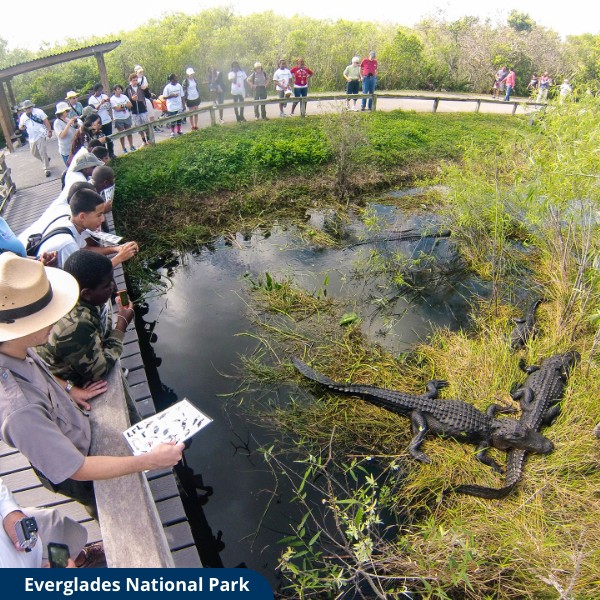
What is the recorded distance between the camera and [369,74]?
13836mm

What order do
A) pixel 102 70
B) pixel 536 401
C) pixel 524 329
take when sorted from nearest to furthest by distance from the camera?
pixel 536 401 → pixel 524 329 → pixel 102 70

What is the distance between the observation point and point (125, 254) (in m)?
4.23

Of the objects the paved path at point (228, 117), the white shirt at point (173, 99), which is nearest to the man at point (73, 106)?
the paved path at point (228, 117)

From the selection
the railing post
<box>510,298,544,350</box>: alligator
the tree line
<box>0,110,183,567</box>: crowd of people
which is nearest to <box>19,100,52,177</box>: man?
the railing post

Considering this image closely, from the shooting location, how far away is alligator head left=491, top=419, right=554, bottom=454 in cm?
428

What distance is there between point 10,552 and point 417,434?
364 cm

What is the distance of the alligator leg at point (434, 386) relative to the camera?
518 centimetres

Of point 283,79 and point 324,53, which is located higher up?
point 324,53

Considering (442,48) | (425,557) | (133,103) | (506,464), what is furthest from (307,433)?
(442,48)

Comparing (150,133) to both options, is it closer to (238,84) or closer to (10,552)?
(238,84)

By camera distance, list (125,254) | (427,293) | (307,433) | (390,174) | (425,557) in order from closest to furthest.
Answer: (425,557), (125,254), (307,433), (427,293), (390,174)

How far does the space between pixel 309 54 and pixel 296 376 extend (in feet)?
57.2

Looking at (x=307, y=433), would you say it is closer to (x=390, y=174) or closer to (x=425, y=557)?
(x=425, y=557)

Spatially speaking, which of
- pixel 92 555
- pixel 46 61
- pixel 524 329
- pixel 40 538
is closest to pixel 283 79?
pixel 46 61
